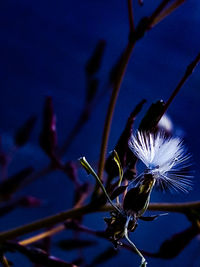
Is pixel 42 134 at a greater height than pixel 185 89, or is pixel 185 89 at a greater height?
pixel 42 134

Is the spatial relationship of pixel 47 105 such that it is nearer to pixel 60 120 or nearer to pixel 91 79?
pixel 91 79

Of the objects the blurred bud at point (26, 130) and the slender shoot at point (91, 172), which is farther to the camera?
the blurred bud at point (26, 130)

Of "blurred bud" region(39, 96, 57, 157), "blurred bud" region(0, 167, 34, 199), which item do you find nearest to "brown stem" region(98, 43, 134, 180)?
"blurred bud" region(39, 96, 57, 157)

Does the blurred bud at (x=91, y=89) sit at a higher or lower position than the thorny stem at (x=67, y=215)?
higher

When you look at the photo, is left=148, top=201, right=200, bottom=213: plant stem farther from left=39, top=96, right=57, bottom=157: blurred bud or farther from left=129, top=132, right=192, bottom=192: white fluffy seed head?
left=39, top=96, right=57, bottom=157: blurred bud

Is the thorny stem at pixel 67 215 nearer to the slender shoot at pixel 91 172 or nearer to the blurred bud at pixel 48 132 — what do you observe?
the slender shoot at pixel 91 172

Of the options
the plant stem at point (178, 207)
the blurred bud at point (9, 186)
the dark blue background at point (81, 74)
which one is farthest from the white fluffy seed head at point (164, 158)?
the dark blue background at point (81, 74)

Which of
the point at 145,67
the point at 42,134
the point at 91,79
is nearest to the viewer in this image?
the point at 42,134

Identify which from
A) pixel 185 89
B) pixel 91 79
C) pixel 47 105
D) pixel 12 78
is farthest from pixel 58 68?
pixel 47 105
